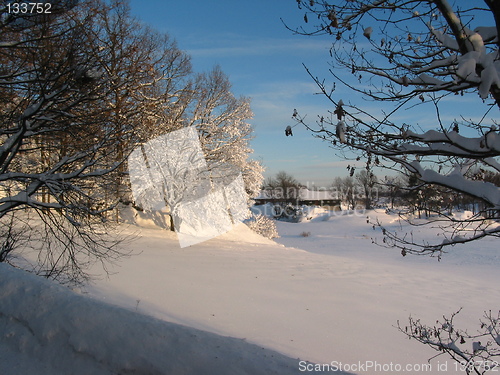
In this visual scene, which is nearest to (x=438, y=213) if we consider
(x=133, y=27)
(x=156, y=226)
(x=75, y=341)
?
(x=75, y=341)

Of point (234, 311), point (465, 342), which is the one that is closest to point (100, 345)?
point (465, 342)

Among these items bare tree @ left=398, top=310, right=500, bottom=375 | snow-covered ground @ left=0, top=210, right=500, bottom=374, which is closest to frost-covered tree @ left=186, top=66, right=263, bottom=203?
snow-covered ground @ left=0, top=210, right=500, bottom=374

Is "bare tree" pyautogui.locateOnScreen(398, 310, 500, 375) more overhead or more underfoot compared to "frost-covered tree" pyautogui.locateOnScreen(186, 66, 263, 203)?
more underfoot

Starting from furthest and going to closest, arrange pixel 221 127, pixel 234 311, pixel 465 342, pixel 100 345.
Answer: pixel 221 127, pixel 234 311, pixel 465 342, pixel 100 345

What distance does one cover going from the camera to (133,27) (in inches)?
486

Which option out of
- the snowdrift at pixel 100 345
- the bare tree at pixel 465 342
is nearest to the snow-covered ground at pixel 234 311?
the snowdrift at pixel 100 345

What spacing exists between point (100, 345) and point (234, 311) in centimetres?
498

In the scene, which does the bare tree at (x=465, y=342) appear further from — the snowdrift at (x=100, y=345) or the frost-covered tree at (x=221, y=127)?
the frost-covered tree at (x=221, y=127)

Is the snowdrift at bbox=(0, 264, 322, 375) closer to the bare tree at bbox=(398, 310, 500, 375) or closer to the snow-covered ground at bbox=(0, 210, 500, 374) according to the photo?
the snow-covered ground at bbox=(0, 210, 500, 374)

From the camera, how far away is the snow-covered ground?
2543mm

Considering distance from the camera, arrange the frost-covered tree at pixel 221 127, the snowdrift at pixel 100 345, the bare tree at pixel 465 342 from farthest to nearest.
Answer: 1. the frost-covered tree at pixel 221 127
2. the bare tree at pixel 465 342
3. the snowdrift at pixel 100 345

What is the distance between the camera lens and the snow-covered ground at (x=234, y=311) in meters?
2.54

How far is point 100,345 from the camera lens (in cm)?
254

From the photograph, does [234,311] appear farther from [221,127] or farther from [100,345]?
[221,127]
